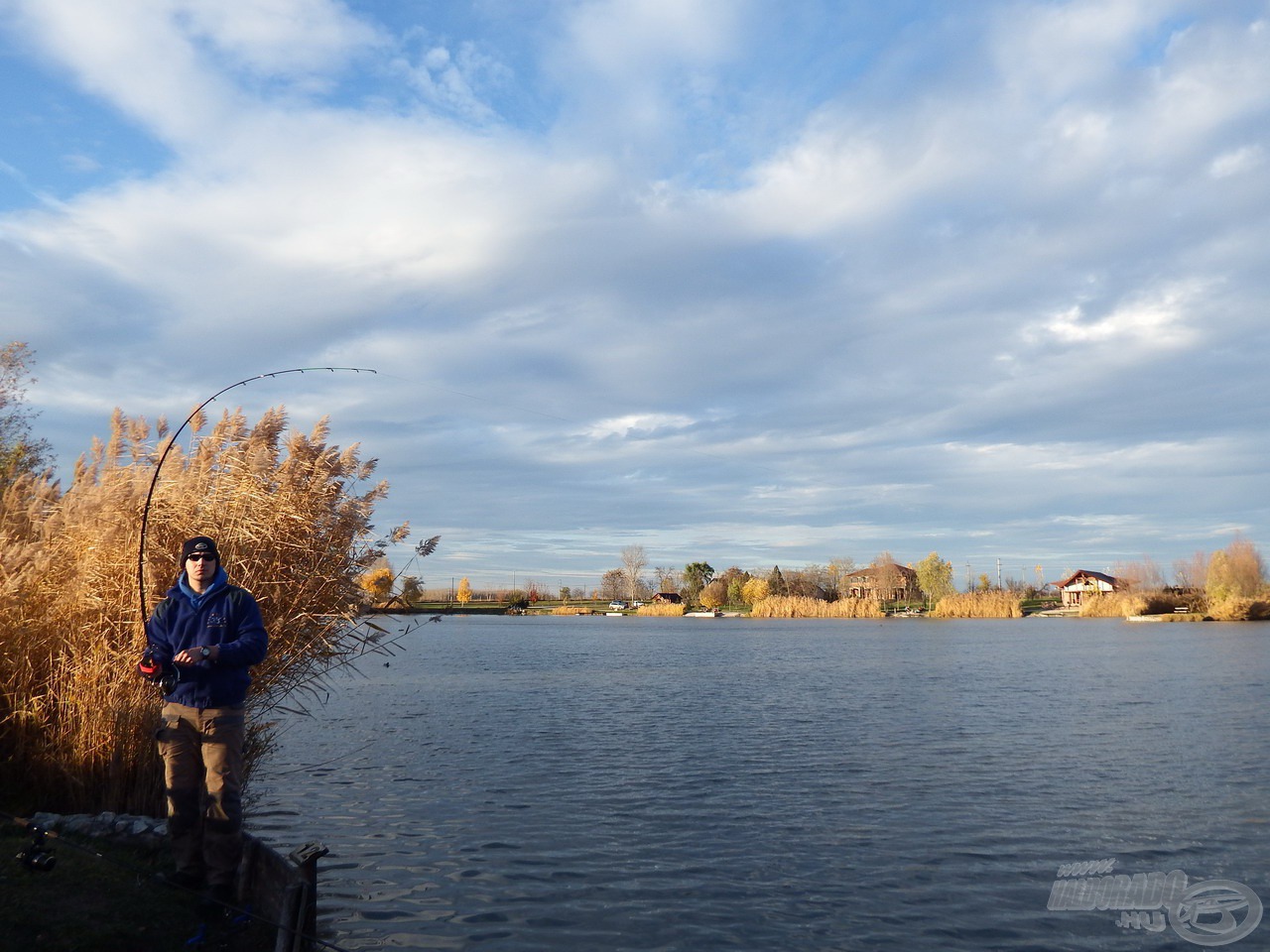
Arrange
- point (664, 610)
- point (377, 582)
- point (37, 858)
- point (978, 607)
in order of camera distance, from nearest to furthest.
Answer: point (37, 858)
point (377, 582)
point (978, 607)
point (664, 610)

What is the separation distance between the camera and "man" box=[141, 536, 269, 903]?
653cm

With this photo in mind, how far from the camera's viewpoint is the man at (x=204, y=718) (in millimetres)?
6527

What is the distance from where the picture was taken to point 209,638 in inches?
259

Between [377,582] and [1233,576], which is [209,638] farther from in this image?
[1233,576]

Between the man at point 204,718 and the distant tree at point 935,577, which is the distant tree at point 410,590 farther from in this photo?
the distant tree at point 935,577

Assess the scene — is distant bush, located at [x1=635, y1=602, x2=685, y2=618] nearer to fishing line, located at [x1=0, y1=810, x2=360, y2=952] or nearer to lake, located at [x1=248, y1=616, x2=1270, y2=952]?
lake, located at [x1=248, y1=616, x2=1270, y2=952]

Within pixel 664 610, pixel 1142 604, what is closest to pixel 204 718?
pixel 1142 604

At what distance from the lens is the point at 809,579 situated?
15250 centimetres

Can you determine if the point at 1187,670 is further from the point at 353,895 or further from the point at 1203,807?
the point at 353,895

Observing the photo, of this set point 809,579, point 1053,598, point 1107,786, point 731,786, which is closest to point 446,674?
point 731,786

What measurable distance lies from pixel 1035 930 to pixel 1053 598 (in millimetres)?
157417

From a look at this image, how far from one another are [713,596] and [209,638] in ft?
467

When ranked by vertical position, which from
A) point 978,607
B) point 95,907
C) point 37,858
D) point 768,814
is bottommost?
point 768,814

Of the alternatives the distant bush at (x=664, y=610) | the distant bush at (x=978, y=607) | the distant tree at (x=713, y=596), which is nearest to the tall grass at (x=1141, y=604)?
the distant bush at (x=978, y=607)
